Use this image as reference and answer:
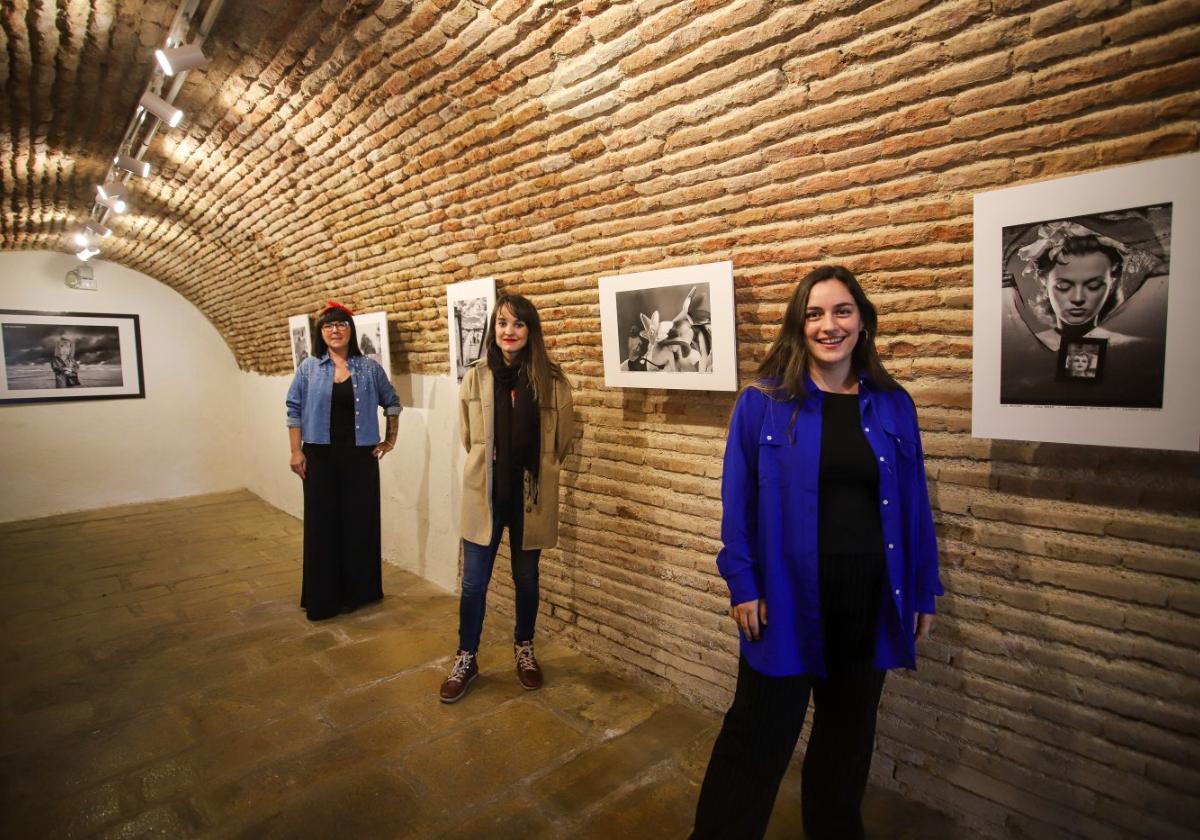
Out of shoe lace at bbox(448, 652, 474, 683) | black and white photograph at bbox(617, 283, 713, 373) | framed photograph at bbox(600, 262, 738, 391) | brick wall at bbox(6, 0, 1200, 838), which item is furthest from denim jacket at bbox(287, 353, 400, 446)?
black and white photograph at bbox(617, 283, 713, 373)

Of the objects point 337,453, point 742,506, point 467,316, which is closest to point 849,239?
point 742,506

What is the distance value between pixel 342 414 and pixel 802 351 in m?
3.58

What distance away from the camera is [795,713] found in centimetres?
204

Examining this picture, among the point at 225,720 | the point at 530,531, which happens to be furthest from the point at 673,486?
the point at 225,720

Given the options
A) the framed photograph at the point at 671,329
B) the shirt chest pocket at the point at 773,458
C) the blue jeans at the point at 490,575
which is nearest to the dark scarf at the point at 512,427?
the blue jeans at the point at 490,575

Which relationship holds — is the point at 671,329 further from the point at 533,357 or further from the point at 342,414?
the point at 342,414

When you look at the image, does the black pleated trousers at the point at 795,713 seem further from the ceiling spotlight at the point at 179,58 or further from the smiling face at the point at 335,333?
the ceiling spotlight at the point at 179,58

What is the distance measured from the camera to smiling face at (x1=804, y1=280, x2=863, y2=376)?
1964mm

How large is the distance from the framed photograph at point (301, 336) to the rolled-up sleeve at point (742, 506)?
6136 millimetres

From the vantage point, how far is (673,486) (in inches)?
131

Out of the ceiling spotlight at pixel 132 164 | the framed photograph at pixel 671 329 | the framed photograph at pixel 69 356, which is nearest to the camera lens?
the framed photograph at pixel 671 329

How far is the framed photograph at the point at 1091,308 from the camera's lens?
69.6 inches

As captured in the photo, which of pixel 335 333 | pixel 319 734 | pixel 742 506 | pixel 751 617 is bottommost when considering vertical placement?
pixel 319 734

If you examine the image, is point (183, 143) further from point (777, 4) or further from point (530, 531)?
point (777, 4)
